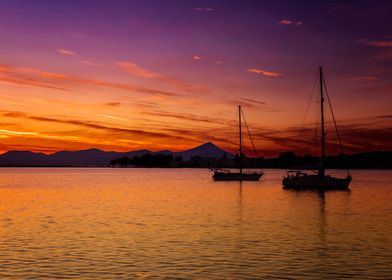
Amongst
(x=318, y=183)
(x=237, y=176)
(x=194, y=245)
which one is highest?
(x=237, y=176)

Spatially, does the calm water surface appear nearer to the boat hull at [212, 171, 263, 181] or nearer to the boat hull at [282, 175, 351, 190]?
the boat hull at [282, 175, 351, 190]

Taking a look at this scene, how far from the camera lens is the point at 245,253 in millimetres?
32062

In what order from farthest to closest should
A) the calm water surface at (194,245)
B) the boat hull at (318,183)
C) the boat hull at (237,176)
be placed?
the boat hull at (237,176) < the boat hull at (318,183) < the calm water surface at (194,245)

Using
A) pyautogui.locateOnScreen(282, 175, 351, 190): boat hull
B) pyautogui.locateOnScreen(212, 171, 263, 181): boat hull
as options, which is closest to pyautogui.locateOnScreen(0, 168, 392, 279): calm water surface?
pyautogui.locateOnScreen(282, 175, 351, 190): boat hull

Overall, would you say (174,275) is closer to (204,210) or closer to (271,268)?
(271,268)

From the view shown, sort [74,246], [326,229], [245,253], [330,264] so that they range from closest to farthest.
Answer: [330,264] → [245,253] → [74,246] → [326,229]

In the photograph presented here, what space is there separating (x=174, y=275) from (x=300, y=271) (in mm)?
6996

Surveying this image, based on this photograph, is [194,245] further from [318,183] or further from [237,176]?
[237,176]

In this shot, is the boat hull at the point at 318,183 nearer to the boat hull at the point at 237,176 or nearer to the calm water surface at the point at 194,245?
the calm water surface at the point at 194,245

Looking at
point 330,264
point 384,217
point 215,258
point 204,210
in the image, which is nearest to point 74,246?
point 215,258

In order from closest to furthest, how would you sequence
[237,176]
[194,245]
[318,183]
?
[194,245] < [318,183] < [237,176]

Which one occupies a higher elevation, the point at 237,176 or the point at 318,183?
the point at 237,176

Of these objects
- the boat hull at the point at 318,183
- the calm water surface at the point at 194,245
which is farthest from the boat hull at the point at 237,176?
the calm water surface at the point at 194,245

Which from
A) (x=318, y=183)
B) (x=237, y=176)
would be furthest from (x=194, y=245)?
(x=237, y=176)
